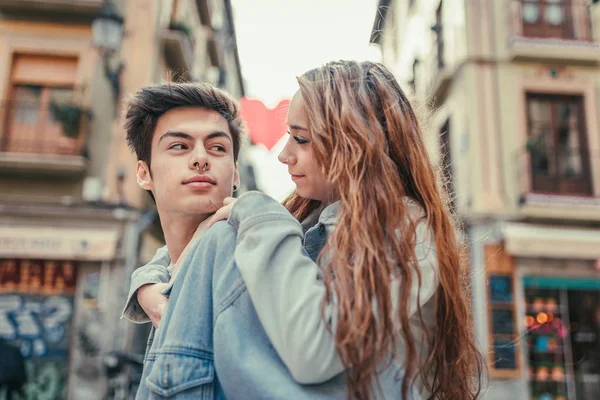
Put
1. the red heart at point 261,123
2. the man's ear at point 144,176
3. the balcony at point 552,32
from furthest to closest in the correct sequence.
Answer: the balcony at point 552,32, the red heart at point 261,123, the man's ear at point 144,176

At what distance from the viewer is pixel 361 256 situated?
104 centimetres

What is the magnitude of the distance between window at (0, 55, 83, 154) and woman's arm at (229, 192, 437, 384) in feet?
28.4

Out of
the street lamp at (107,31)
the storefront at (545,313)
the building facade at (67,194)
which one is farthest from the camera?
the storefront at (545,313)

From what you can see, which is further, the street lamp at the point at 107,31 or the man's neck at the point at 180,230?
the street lamp at the point at 107,31

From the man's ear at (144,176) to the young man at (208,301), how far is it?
0.32 ft

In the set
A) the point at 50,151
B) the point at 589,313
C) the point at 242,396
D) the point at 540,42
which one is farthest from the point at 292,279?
the point at 540,42

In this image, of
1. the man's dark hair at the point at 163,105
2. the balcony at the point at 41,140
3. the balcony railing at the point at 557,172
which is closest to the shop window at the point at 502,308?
the balcony railing at the point at 557,172

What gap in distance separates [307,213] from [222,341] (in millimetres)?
550

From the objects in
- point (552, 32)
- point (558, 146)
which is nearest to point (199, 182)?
point (558, 146)

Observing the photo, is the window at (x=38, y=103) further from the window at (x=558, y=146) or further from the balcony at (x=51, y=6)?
the window at (x=558, y=146)

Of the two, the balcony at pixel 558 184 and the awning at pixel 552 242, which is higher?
the balcony at pixel 558 184

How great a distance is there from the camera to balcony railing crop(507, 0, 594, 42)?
10234mm

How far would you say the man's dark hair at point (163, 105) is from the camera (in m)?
1.46

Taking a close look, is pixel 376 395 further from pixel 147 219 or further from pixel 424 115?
pixel 147 219
